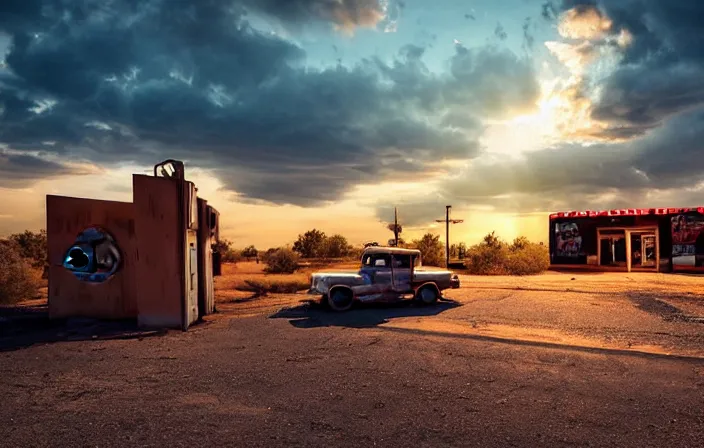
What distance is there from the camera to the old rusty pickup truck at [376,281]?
1502cm

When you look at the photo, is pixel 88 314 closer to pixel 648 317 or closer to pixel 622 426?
pixel 622 426

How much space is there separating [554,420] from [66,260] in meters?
12.5

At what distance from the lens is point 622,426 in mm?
5953

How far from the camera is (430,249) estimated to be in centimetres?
3984

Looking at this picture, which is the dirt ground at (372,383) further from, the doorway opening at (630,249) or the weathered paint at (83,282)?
the doorway opening at (630,249)

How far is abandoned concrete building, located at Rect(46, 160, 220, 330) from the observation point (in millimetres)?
12773

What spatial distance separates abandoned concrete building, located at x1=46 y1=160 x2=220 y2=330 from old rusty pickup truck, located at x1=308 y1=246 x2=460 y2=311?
3.47m

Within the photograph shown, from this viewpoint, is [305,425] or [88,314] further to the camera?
[88,314]

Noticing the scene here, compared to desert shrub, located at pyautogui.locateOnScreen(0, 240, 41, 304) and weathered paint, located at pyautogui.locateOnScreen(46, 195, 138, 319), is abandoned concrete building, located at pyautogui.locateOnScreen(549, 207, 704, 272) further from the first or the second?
desert shrub, located at pyautogui.locateOnScreen(0, 240, 41, 304)

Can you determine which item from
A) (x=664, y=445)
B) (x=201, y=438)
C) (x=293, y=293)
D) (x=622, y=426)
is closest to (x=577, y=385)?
(x=622, y=426)

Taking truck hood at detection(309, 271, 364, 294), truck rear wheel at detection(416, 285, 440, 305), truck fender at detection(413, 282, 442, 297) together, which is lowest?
truck rear wheel at detection(416, 285, 440, 305)

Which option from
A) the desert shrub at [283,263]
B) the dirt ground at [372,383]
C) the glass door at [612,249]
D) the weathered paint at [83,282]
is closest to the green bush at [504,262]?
the glass door at [612,249]

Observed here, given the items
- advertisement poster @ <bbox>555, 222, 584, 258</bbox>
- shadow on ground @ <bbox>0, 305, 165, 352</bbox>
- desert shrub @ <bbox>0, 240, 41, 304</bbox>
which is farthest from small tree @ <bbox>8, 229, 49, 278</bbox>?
advertisement poster @ <bbox>555, 222, 584, 258</bbox>

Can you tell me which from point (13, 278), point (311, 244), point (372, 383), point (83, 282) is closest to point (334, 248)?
point (311, 244)
